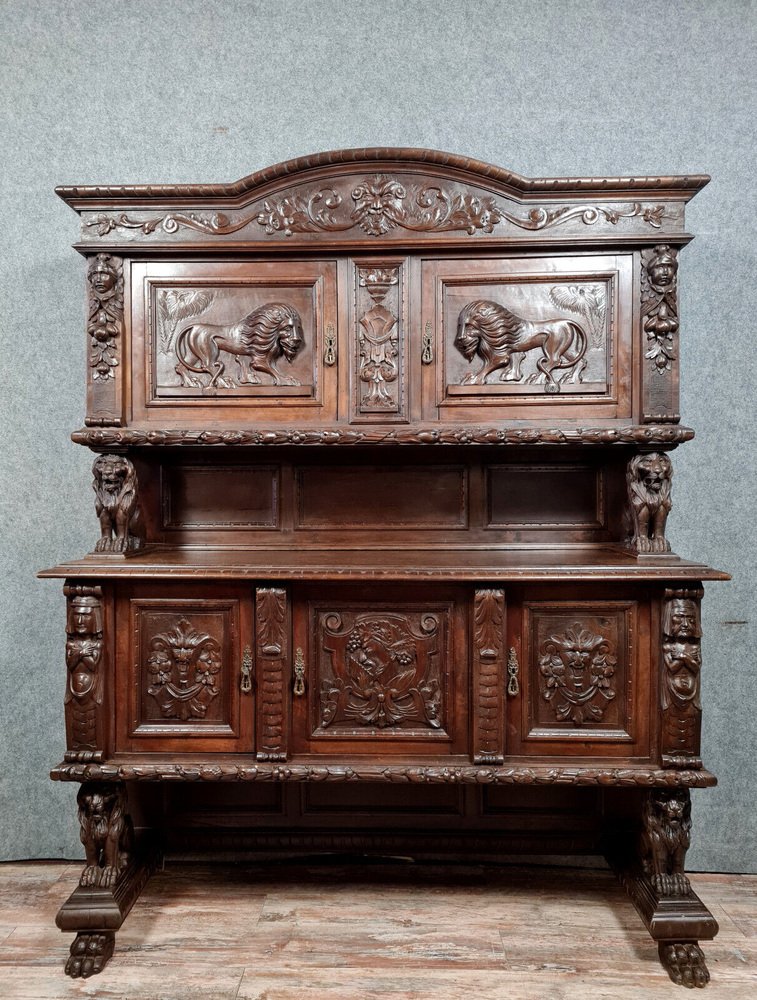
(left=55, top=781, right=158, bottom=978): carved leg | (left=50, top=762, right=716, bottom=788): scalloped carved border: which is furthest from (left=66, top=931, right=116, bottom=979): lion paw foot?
(left=50, top=762, right=716, bottom=788): scalloped carved border

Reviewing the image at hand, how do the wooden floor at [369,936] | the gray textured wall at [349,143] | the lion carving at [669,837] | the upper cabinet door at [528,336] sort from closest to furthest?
the wooden floor at [369,936]
the lion carving at [669,837]
the upper cabinet door at [528,336]
the gray textured wall at [349,143]

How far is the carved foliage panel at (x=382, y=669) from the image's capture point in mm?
1925

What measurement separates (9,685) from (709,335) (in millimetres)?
2672

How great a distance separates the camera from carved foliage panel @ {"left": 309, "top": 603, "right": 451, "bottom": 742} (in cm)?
192

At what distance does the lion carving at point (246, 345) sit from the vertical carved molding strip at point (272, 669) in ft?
2.06

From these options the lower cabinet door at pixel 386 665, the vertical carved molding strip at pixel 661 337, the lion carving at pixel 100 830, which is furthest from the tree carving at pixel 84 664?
the vertical carved molding strip at pixel 661 337

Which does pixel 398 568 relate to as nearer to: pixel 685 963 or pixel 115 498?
pixel 115 498

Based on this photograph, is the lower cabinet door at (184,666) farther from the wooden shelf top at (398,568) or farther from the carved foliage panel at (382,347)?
the carved foliage panel at (382,347)

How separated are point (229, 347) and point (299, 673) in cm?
95

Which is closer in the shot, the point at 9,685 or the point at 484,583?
the point at 484,583

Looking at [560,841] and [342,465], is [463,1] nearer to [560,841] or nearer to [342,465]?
[342,465]

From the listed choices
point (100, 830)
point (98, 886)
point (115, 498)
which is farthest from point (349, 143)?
point (98, 886)

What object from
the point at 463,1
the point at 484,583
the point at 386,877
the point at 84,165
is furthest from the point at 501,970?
the point at 463,1

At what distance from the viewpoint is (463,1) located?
7.95 feet
